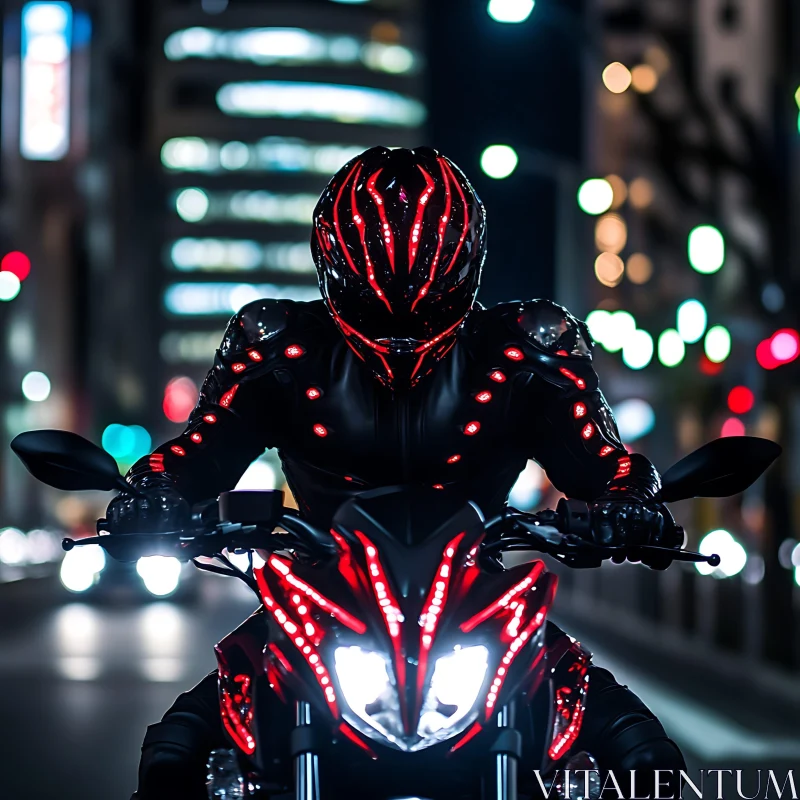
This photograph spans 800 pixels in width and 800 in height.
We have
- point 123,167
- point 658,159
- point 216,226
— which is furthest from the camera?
point 216,226

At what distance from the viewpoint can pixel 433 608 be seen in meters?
2.99

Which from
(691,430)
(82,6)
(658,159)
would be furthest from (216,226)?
(658,159)

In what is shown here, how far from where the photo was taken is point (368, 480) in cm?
372

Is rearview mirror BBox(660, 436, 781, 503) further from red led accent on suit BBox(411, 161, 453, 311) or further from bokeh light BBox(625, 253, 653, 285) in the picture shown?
bokeh light BBox(625, 253, 653, 285)

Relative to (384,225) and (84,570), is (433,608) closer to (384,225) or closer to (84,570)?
(384,225)

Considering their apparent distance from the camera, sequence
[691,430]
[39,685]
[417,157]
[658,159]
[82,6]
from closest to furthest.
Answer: [417,157] < [39,685] < [658,159] < [691,430] < [82,6]

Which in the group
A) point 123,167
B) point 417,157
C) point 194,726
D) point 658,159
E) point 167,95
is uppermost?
point 167,95

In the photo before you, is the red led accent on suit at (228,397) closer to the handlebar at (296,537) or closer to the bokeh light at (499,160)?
the handlebar at (296,537)

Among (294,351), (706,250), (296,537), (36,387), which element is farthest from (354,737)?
(36,387)

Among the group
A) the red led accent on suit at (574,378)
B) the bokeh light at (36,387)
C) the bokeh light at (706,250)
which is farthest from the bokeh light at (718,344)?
the bokeh light at (36,387)

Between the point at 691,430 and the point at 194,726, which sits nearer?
the point at 194,726

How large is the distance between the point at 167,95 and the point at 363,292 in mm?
158768

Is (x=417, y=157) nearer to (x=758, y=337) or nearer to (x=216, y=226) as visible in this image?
(x=758, y=337)

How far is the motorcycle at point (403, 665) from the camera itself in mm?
2982
